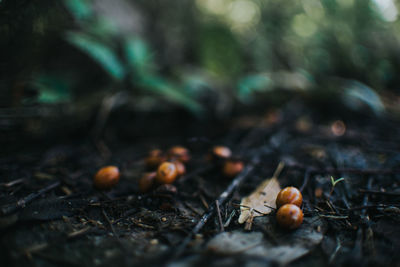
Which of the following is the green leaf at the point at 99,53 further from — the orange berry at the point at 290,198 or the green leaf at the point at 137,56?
the orange berry at the point at 290,198

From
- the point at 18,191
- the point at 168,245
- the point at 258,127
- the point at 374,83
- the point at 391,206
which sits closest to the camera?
the point at 168,245

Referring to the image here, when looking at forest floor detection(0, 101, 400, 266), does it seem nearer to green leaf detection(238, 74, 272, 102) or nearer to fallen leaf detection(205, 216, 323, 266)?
fallen leaf detection(205, 216, 323, 266)

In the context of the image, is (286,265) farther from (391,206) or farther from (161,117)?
(161,117)

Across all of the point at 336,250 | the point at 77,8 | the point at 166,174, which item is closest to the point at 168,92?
the point at 166,174

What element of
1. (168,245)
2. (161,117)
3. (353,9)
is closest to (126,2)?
(161,117)

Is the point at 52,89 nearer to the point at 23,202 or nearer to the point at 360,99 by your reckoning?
the point at 23,202

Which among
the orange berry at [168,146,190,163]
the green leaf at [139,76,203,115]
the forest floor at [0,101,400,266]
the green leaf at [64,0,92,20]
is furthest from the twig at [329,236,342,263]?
the green leaf at [64,0,92,20]
